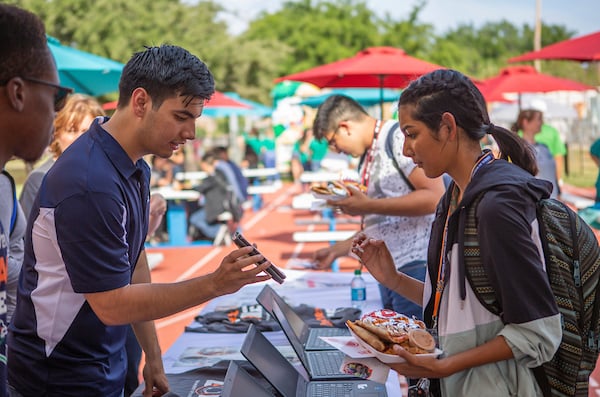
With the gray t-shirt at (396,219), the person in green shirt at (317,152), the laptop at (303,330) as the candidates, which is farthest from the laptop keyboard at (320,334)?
the person in green shirt at (317,152)

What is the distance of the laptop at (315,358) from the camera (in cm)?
276

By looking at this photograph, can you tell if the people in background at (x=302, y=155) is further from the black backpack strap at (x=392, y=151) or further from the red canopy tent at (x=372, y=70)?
the black backpack strap at (x=392, y=151)

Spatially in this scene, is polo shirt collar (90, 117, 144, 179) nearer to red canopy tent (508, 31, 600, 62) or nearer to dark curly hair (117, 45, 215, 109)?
dark curly hair (117, 45, 215, 109)

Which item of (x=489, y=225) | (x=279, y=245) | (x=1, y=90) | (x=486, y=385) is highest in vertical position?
(x=1, y=90)

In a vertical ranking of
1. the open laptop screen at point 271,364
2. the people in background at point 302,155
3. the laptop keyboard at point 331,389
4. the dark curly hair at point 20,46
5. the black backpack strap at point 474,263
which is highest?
the dark curly hair at point 20,46

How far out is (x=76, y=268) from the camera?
197cm

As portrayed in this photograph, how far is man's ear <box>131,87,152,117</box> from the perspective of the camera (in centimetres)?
215

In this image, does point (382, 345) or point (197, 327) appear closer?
point (382, 345)

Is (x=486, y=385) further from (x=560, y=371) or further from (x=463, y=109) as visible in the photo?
(x=463, y=109)

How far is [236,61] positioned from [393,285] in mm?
28193

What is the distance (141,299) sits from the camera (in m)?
2.01

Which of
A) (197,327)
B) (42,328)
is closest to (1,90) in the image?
(42,328)

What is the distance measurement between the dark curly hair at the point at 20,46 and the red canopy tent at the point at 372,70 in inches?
263

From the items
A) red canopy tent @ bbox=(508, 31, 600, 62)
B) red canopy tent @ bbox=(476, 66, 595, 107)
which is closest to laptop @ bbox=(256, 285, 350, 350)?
red canopy tent @ bbox=(508, 31, 600, 62)
